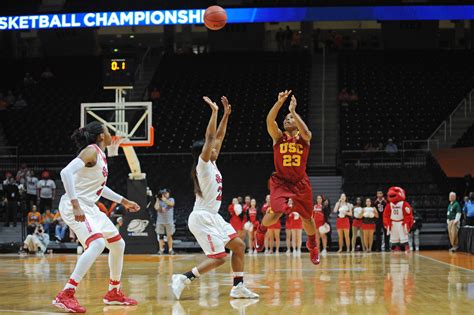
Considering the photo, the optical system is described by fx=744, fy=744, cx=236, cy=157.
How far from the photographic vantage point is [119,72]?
17.4 meters

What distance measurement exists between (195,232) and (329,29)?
2763 cm

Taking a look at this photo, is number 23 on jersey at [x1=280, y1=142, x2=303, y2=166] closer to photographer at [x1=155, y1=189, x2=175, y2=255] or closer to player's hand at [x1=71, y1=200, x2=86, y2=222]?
player's hand at [x1=71, y1=200, x2=86, y2=222]

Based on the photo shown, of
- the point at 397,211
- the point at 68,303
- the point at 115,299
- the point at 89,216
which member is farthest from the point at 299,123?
the point at 397,211

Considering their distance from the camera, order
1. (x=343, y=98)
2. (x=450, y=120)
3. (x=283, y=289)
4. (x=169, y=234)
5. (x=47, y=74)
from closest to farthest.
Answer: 1. (x=283, y=289)
2. (x=169, y=234)
3. (x=450, y=120)
4. (x=343, y=98)
5. (x=47, y=74)

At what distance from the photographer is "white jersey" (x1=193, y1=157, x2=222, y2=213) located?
7.77 meters

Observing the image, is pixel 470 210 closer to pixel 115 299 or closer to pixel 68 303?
pixel 115 299

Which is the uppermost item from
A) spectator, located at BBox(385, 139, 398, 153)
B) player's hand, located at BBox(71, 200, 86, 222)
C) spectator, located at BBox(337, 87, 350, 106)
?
spectator, located at BBox(337, 87, 350, 106)

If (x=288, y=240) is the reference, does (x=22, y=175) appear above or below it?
above

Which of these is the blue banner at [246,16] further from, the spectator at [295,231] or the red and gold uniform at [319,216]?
the spectator at [295,231]

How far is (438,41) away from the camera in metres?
34.0

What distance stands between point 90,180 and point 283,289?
3077 mm

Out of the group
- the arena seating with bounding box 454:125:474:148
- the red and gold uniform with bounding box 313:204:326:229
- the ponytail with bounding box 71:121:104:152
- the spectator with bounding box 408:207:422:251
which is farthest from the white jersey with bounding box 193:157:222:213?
the arena seating with bounding box 454:125:474:148

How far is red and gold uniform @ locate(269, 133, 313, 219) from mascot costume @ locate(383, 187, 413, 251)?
9478 millimetres

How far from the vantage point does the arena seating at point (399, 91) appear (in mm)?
26375
